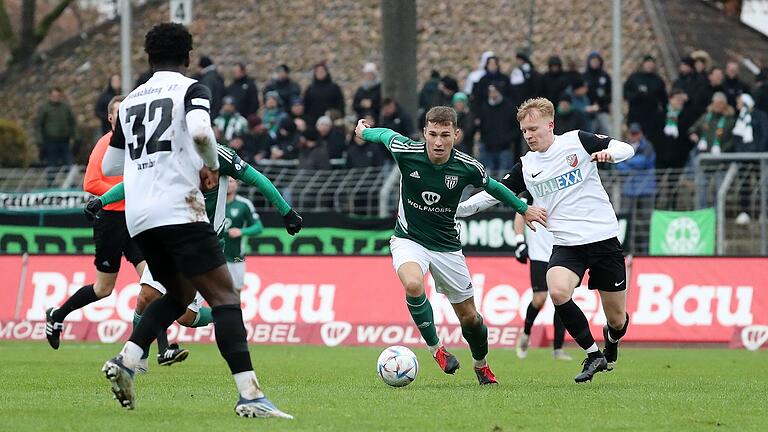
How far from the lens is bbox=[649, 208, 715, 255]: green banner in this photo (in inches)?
816

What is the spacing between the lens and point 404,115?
23.2m

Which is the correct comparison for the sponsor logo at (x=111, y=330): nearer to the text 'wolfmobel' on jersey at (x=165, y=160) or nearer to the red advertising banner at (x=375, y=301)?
the red advertising banner at (x=375, y=301)

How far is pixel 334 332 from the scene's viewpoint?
1903cm

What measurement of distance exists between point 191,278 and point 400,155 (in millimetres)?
3401

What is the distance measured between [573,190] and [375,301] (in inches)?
302

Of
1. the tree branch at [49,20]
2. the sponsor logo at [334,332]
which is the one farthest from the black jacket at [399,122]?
the tree branch at [49,20]

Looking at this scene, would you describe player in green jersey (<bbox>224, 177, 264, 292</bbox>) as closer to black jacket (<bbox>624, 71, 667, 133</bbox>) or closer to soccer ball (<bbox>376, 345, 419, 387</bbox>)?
soccer ball (<bbox>376, 345, 419, 387</bbox>)

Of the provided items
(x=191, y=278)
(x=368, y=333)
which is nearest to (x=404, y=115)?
(x=368, y=333)

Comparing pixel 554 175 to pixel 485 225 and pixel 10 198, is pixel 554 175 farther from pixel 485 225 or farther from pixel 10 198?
pixel 10 198

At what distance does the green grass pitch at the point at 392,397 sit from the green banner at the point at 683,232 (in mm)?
5411

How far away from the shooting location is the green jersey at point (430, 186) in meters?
11.3

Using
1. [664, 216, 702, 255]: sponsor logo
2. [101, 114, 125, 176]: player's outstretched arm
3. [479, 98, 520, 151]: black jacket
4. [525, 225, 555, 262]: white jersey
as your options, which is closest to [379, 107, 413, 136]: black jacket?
[479, 98, 520, 151]: black jacket

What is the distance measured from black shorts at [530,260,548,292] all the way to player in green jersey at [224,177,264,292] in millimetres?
3493

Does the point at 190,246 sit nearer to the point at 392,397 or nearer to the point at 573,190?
the point at 392,397
